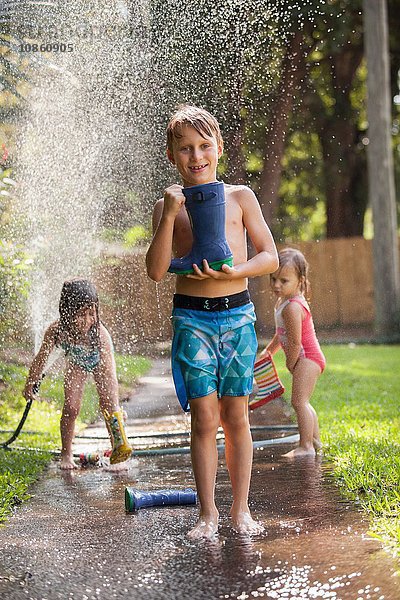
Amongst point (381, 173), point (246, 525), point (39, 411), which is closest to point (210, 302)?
point (246, 525)

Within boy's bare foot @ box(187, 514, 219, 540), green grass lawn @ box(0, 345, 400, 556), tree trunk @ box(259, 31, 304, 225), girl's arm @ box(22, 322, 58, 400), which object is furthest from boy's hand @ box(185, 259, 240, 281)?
tree trunk @ box(259, 31, 304, 225)

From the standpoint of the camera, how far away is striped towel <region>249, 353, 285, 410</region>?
16.2ft

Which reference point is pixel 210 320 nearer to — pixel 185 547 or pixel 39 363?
pixel 185 547

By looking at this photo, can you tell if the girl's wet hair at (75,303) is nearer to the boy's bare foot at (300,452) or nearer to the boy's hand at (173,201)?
the boy's bare foot at (300,452)

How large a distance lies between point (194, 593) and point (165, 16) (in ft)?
13.9

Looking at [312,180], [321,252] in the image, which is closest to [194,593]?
[321,252]

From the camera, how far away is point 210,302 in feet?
10.8

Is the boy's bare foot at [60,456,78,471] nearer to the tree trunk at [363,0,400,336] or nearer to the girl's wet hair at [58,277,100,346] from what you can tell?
the girl's wet hair at [58,277,100,346]

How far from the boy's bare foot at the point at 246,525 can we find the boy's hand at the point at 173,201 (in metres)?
0.99

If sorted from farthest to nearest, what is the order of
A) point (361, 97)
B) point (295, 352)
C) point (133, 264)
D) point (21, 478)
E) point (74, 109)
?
1. point (361, 97)
2. point (133, 264)
3. point (74, 109)
4. point (295, 352)
5. point (21, 478)

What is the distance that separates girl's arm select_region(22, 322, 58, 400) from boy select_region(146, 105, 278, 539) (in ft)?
5.14

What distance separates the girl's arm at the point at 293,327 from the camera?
189 inches

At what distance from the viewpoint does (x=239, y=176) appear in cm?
738

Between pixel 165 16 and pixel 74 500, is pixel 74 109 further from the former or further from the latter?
pixel 74 500
